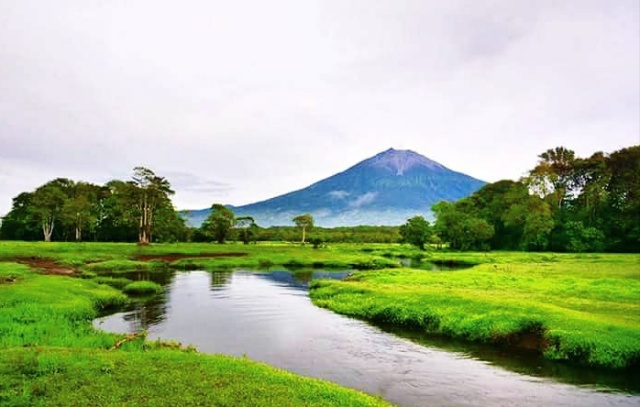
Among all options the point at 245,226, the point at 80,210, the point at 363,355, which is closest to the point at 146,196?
the point at 80,210

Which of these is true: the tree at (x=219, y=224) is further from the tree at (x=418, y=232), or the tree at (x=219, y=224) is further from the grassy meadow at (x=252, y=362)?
the grassy meadow at (x=252, y=362)

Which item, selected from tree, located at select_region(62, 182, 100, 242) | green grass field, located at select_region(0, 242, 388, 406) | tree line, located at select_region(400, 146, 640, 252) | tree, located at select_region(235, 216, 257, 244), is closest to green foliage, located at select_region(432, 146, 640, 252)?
tree line, located at select_region(400, 146, 640, 252)

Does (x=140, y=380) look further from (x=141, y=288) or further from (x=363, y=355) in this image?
(x=141, y=288)

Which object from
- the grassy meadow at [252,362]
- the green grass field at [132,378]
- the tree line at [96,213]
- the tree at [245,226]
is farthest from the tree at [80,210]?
the green grass field at [132,378]

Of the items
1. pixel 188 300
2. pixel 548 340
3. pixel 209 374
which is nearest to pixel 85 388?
pixel 209 374

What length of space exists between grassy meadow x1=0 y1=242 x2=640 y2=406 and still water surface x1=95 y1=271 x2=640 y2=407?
220 centimetres

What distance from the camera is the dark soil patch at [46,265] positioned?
54.0 metres

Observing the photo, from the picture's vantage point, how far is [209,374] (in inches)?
602

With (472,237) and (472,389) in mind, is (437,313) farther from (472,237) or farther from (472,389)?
(472,237)

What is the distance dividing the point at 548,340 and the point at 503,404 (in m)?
9.08

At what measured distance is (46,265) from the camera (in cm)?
5972

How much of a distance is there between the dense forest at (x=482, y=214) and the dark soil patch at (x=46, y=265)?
118ft

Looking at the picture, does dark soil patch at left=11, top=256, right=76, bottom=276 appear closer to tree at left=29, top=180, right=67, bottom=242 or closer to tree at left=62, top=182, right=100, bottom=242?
tree at left=62, top=182, right=100, bottom=242

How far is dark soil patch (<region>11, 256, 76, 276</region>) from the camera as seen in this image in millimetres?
54016
